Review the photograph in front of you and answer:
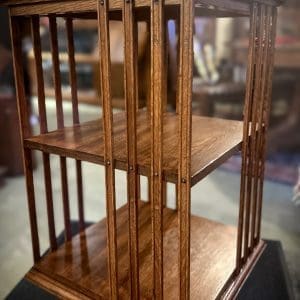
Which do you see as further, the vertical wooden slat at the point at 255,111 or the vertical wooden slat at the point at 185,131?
the vertical wooden slat at the point at 255,111

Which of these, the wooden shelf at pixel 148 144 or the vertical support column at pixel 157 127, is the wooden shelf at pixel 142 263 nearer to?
the vertical support column at pixel 157 127

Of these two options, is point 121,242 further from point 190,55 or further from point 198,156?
point 190,55

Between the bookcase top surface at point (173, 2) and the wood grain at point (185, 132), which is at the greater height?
the bookcase top surface at point (173, 2)

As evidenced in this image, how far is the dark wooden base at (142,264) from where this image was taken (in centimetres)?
90

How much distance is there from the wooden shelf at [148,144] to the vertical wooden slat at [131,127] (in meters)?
0.03

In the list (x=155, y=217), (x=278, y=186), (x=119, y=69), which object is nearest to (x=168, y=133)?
(x=155, y=217)

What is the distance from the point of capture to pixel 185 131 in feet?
2.10

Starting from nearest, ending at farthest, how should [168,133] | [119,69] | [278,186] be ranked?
1. [168,133]
2. [278,186]
3. [119,69]

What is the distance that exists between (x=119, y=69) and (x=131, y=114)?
2.90 meters

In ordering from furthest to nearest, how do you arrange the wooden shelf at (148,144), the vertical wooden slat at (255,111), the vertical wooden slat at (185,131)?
the vertical wooden slat at (255,111) < the wooden shelf at (148,144) < the vertical wooden slat at (185,131)

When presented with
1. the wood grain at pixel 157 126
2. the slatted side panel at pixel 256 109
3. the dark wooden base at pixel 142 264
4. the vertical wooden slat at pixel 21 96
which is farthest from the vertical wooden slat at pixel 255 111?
the vertical wooden slat at pixel 21 96

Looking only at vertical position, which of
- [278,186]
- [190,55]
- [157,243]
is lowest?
[278,186]

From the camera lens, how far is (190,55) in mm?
606

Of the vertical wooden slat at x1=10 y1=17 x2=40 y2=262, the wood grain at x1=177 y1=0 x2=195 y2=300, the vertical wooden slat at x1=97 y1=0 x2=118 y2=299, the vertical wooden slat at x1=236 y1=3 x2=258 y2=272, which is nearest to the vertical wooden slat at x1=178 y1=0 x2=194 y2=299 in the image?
the wood grain at x1=177 y1=0 x2=195 y2=300
